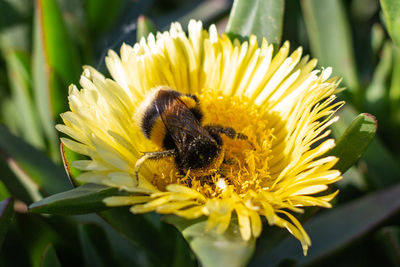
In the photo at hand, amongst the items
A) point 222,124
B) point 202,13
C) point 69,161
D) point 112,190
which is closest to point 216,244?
point 112,190

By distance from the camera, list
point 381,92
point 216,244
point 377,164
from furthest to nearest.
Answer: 1. point 381,92
2. point 377,164
3. point 216,244

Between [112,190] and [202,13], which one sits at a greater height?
[202,13]

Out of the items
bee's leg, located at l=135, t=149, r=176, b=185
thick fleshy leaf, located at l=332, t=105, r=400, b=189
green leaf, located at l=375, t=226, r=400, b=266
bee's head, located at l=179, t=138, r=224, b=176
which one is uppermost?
bee's leg, located at l=135, t=149, r=176, b=185

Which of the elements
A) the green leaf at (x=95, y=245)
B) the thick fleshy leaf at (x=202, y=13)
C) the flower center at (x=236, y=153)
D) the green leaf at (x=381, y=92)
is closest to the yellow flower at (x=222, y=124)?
the flower center at (x=236, y=153)

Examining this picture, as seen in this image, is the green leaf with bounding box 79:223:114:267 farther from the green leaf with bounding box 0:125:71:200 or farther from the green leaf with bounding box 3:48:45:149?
the green leaf with bounding box 3:48:45:149

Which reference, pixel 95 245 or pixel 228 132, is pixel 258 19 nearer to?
pixel 228 132

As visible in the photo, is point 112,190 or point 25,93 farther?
point 25,93

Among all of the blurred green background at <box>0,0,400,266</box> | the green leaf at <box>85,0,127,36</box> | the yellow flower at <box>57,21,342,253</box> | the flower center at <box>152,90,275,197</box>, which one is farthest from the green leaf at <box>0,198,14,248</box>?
the green leaf at <box>85,0,127,36</box>
